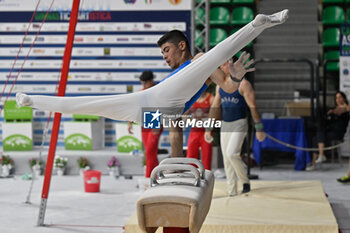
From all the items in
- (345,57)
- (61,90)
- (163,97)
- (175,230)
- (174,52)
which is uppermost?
(345,57)

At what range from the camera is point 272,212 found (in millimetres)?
4988

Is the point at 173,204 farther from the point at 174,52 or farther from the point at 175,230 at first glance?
the point at 174,52

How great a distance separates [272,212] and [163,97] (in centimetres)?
270

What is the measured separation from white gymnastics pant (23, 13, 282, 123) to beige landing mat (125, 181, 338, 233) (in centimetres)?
195

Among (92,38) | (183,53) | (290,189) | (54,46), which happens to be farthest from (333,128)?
(183,53)

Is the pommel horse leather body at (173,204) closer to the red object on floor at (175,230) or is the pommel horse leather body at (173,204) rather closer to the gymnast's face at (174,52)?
the red object on floor at (175,230)

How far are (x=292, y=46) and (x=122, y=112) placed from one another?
9531 millimetres

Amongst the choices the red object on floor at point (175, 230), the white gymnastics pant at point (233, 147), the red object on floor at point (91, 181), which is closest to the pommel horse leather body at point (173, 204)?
the red object on floor at point (175, 230)

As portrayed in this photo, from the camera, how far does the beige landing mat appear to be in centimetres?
448

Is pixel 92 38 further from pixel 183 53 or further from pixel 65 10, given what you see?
pixel 183 53

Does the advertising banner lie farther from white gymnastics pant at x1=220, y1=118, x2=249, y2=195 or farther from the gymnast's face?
the gymnast's face

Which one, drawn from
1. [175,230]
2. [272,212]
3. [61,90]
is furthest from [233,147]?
[175,230]

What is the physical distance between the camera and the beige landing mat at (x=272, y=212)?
4480 mm

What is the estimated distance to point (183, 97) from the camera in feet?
8.63
